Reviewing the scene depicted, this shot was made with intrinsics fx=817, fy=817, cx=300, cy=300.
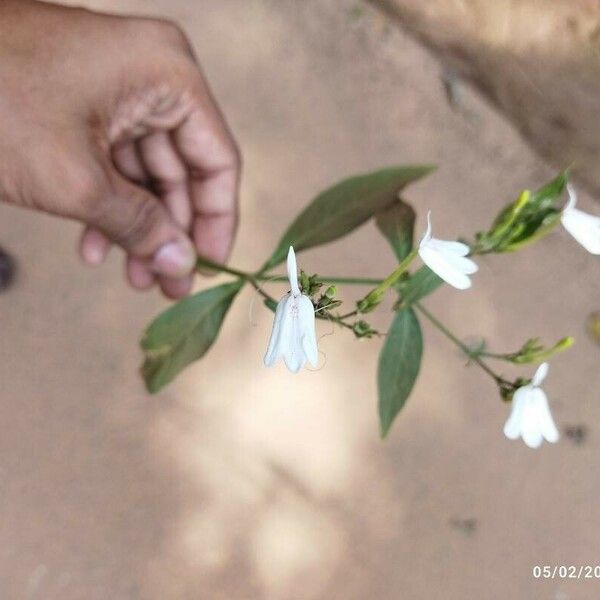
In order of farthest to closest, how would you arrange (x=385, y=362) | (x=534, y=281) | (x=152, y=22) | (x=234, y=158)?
(x=534, y=281)
(x=234, y=158)
(x=152, y=22)
(x=385, y=362)

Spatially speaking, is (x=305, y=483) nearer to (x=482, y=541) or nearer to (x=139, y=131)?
(x=482, y=541)

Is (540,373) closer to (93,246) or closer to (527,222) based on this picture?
(527,222)

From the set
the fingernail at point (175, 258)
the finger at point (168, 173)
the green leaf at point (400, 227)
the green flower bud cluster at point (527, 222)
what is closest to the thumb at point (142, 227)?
the fingernail at point (175, 258)

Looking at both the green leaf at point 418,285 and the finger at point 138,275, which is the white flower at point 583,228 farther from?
the finger at point 138,275

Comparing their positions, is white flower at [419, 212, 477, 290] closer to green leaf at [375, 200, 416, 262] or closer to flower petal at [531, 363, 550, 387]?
flower petal at [531, 363, 550, 387]

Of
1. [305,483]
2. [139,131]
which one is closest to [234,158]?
[139,131]
